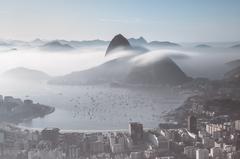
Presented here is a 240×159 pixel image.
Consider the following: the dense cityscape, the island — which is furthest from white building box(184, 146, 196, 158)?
the island

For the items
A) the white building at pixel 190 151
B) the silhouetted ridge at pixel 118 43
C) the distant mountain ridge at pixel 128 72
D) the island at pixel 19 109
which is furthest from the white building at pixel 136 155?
the silhouetted ridge at pixel 118 43

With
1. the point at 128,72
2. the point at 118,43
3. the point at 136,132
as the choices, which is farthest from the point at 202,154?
the point at 118,43

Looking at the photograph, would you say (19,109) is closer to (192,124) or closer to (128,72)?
(128,72)

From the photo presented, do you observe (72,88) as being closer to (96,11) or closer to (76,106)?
(76,106)

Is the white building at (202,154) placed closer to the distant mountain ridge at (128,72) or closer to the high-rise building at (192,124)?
the high-rise building at (192,124)

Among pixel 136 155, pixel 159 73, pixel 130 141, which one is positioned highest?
pixel 159 73

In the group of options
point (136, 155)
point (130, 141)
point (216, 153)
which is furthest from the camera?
point (130, 141)

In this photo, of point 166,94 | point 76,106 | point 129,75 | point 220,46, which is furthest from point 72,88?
point 220,46
